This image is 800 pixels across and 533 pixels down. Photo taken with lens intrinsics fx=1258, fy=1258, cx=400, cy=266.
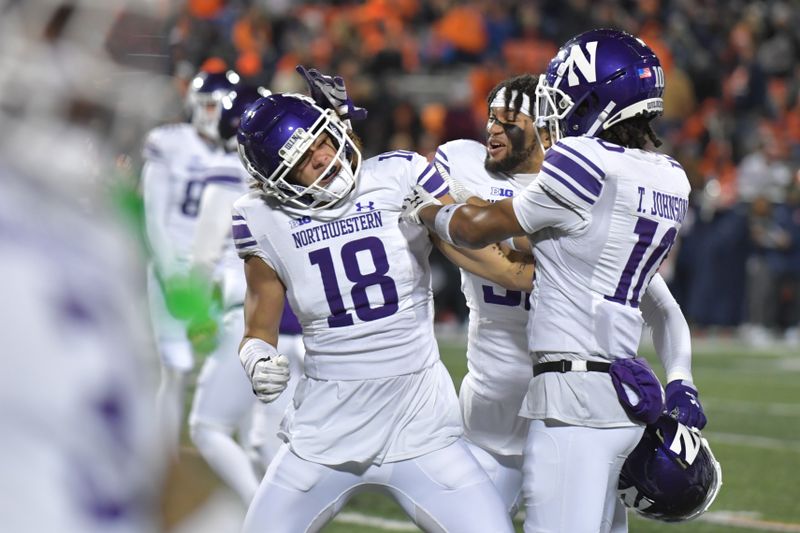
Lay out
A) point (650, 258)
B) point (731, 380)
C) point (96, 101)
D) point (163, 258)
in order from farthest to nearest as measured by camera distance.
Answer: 1. point (731, 380)
2. point (163, 258)
3. point (650, 258)
4. point (96, 101)

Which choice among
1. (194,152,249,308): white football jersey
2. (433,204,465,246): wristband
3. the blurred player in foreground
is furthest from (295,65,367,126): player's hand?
the blurred player in foreground

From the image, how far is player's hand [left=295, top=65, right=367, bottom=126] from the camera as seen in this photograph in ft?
10.6

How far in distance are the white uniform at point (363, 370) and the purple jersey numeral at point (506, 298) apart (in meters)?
0.43

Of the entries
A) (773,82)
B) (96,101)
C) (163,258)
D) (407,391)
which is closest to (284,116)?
(407,391)

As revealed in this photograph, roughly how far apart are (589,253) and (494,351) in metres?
0.79

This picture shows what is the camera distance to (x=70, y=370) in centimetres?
108

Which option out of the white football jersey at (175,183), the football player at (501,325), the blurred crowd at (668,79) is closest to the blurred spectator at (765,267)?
the blurred crowd at (668,79)

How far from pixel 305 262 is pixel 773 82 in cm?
1371

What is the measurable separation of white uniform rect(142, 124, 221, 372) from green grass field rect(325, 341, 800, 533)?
1.11 meters

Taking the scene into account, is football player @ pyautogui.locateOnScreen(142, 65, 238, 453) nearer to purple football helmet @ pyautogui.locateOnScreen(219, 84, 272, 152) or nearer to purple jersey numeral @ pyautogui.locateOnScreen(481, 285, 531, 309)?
purple football helmet @ pyautogui.locateOnScreen(219, 84, 272, 152)

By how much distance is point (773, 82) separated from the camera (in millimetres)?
15719

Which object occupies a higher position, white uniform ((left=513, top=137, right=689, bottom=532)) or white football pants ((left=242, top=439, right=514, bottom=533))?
white uniform ((left=513, top=137, right=689, bottom=532))

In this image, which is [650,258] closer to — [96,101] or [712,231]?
[96,101]

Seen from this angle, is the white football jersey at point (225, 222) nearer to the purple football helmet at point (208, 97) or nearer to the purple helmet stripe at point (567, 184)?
the purple football helmet at point (208, 97)
